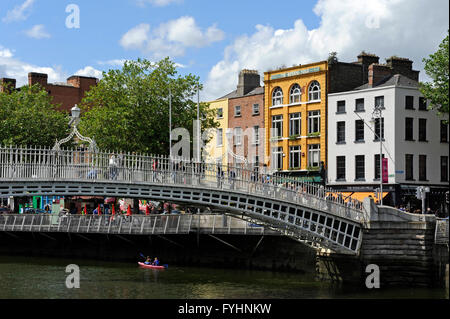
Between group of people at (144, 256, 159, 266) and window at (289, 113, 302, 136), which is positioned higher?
window at (289, 113, 302, 136)

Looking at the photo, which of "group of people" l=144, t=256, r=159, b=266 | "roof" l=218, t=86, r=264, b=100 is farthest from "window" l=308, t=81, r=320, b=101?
"group of people" l=144, t=256, r=159, b=266

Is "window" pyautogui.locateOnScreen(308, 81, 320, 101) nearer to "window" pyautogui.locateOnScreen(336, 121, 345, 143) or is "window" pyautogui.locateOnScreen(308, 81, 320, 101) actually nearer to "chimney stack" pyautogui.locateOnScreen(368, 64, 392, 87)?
"window" pyautogui.locateOnScreen(336, 121, 345, 143)

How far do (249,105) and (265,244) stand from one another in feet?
70.8

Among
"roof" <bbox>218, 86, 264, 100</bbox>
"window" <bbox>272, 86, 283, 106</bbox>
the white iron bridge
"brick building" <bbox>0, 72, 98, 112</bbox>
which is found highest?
"brick building" <bbox>0, 72, 98, 112</bbox>

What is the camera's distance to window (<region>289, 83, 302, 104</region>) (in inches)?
2359

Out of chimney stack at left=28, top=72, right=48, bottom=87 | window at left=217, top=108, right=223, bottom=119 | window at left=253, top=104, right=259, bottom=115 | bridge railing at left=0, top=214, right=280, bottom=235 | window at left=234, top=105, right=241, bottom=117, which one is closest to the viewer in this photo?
bridge railing at left=0, top=214, right=280, bottom=235

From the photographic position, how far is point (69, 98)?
278 ft

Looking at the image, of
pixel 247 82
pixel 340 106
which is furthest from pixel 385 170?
pixel 247 82

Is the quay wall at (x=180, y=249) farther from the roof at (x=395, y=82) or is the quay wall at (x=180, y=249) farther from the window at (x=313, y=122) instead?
the roof at (x=395, y=82)

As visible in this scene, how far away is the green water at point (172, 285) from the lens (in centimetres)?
3466

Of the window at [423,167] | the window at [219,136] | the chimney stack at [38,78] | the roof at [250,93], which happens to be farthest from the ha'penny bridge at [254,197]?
the chimney stack at [38,78]

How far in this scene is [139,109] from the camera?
2162 inches

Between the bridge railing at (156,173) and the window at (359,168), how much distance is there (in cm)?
1572

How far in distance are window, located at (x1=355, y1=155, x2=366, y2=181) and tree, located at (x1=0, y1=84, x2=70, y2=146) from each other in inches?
830
